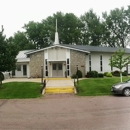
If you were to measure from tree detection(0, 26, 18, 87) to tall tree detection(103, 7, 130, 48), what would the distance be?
41.1 meters

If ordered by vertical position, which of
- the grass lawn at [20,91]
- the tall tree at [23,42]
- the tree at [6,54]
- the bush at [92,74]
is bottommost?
the grass lawn at [20,91]

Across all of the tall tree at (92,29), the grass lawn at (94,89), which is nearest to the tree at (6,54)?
the grass lawn at (94,89)

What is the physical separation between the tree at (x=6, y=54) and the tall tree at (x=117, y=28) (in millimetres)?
41071

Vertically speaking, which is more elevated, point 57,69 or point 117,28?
point 117,28

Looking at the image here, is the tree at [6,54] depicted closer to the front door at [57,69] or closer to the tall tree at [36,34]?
the front door at [57,69]

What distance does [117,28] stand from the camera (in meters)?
57.6

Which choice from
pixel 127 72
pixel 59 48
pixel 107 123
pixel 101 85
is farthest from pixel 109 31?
pixel 107 123

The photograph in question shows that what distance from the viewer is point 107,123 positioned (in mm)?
7418

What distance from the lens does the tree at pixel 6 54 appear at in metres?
19.2

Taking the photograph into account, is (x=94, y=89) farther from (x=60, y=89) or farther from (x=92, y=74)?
(x=92, y=74)

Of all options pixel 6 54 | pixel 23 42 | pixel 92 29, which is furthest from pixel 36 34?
pixel 6 54

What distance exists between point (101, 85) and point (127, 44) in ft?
136

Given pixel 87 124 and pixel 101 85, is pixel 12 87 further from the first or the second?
pixel 87 124

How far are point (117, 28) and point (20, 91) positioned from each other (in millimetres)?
45504
